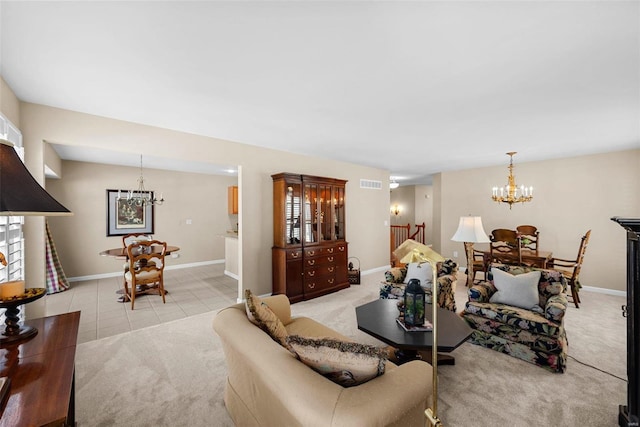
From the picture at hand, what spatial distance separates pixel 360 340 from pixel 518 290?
5.86ft

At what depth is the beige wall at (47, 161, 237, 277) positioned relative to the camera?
212 inches

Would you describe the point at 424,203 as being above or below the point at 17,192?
above

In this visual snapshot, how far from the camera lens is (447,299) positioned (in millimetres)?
3211

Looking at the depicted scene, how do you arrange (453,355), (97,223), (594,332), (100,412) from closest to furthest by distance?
(100,412) < (453,355) < (594,332) < (97,223)

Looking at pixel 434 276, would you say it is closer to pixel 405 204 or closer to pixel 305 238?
pixel 305 238

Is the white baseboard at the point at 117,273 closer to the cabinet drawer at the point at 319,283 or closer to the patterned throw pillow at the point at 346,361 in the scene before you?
the cabinet drawer at the point at 319,283

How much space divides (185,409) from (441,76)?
3.17m

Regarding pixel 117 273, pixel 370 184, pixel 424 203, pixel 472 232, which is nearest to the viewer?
pixel 472 232

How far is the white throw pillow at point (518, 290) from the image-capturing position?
279 cm

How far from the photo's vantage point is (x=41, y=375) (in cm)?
110

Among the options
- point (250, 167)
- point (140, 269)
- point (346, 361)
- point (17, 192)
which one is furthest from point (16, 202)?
point (140, 269)

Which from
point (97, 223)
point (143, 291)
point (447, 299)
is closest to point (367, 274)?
point (447, 299)

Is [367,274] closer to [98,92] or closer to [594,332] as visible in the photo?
[594,332]

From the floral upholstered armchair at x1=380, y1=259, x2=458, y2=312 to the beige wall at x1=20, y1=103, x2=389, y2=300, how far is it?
198 centimetres
